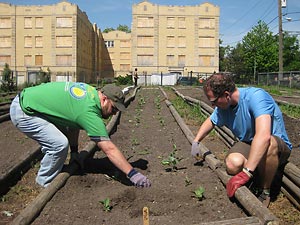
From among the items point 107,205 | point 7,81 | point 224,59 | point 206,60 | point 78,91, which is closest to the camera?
point 107,205

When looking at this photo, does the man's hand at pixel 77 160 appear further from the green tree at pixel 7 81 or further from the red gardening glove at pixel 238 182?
the green tree at pixel 7 81

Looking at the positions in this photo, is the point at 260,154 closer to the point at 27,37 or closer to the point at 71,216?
the point at 71,216

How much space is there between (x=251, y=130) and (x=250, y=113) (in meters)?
0.28

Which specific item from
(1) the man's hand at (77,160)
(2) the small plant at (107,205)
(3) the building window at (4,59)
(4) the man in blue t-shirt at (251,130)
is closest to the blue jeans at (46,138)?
(1) the man's hand at (77,160)

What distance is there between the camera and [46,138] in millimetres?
4578

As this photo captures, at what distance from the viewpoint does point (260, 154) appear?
368 centimetres

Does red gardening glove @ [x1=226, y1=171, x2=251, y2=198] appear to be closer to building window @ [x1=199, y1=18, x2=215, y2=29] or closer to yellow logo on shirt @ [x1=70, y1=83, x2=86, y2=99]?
yellow logo on shirt @ [x1=70, y1=83, x2=86, y2=99]

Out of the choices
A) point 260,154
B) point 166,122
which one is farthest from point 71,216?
point 166,122

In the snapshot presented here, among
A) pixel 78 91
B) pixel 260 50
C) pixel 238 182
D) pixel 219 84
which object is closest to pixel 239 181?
pixel 238 182

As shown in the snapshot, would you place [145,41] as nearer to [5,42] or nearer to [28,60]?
[28,60]

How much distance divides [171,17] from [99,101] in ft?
199

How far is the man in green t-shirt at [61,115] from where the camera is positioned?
14.0ft

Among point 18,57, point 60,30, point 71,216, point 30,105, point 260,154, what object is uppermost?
point 60,30

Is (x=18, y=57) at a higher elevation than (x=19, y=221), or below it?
higher
